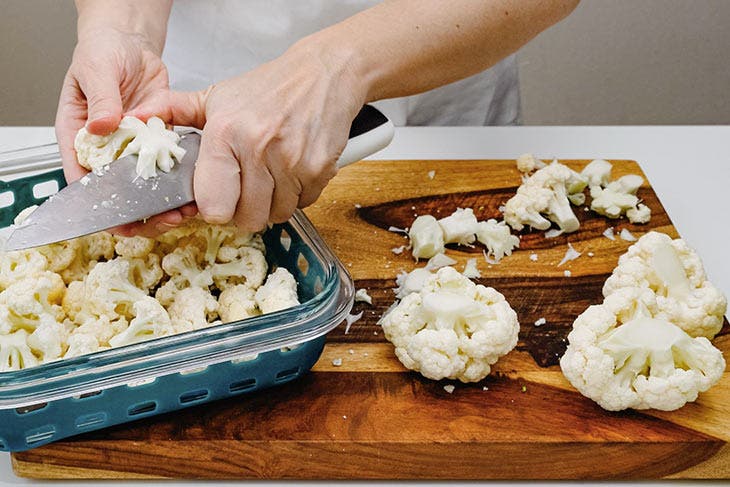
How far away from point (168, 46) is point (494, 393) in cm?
112

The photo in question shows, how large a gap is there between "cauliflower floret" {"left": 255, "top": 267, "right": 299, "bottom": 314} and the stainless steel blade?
167 millimetres

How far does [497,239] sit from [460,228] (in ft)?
0.22

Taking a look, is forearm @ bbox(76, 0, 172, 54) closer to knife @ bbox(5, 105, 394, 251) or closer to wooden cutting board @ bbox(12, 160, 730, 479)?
knife @ bbox(5, 105, 394, 251)

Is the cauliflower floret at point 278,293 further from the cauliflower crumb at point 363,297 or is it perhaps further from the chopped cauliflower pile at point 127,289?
the cauliflower crumb at point 363,297

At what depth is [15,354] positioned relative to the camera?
44.3 inches

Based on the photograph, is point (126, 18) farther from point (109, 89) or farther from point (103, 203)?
point (103, 203)

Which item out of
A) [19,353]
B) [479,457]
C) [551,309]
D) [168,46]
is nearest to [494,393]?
[479,457]

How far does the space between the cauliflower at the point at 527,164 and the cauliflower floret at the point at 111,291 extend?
0.82m

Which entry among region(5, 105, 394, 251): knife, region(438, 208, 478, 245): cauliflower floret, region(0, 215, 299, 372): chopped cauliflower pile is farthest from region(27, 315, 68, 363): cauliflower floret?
region(438, 208, 478, 245): cauliflower floret

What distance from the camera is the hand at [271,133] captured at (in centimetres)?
120

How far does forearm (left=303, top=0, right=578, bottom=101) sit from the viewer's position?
134 cm

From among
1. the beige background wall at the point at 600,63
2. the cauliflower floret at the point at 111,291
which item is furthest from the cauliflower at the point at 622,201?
the beige background wall at the point at 600,63

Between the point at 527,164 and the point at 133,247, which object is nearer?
the point at 133,247

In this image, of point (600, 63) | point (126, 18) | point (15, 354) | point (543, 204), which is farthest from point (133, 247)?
point (600, 63)
